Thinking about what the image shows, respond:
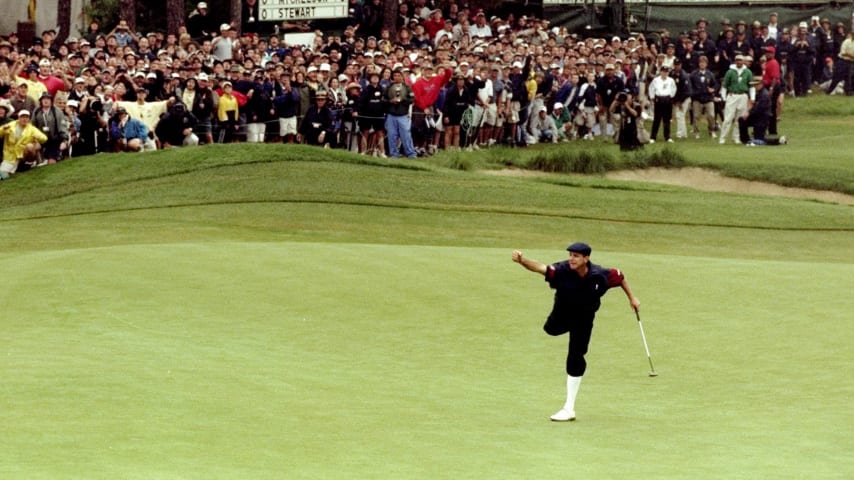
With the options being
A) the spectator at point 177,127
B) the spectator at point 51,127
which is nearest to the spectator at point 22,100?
the spectator at point 51,127

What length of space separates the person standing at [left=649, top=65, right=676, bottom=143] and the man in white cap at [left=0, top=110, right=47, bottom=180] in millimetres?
17074

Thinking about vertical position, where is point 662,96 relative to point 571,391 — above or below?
above

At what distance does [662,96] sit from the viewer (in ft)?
135

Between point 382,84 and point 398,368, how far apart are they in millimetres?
18976

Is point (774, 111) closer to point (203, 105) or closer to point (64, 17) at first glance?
point (203, 105)

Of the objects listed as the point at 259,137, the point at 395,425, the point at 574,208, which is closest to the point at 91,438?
the point at 395,425

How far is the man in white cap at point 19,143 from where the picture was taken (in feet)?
104

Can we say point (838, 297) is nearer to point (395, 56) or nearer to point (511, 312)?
point (511, 312)

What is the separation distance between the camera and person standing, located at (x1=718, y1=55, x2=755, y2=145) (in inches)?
1618

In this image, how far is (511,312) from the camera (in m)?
20.4

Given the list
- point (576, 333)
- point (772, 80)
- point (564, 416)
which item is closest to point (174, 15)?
point (772, 80)

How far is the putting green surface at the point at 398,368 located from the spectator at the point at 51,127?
23.9 feet

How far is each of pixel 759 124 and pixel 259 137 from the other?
14438 mm

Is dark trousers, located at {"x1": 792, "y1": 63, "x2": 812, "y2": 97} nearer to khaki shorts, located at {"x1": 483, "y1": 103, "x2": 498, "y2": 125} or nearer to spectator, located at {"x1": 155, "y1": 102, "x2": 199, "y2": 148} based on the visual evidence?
khaki shorts, located at {"x1": 483, "y1": 103, "x2": 498, "y2": 125}
